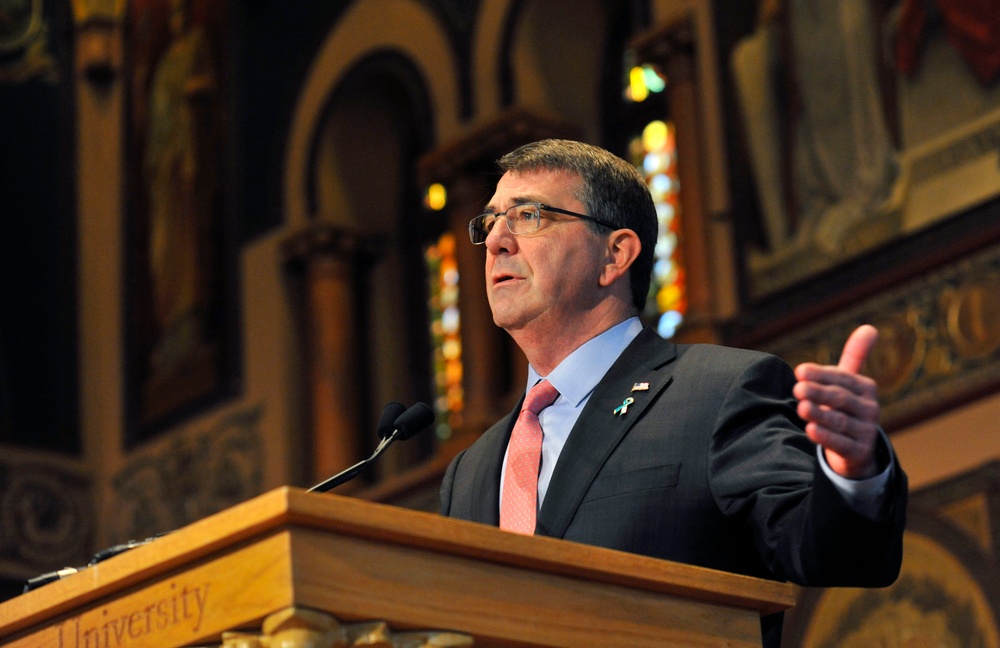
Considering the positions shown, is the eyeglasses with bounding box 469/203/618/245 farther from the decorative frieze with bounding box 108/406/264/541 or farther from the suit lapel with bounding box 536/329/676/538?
the decorative frieze with bounding box 108/406/264/541

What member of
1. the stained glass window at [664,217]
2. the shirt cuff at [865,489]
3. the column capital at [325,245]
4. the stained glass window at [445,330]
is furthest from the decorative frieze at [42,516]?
the shirt cuff at [865,489]

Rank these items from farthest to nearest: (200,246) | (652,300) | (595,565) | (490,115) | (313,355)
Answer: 1. (200,246)
2. (313,355)
3. (490,115)
4. (652,300)
5. (595,565)

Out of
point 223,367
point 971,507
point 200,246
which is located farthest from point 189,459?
point 971,507

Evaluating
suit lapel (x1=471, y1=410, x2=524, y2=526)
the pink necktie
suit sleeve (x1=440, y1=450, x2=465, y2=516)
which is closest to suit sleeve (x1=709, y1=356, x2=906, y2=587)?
the pink necktie

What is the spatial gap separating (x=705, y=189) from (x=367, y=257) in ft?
11.3

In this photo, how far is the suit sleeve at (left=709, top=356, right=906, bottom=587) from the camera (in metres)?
2.13

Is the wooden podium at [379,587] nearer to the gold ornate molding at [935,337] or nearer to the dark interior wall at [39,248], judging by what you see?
the gold ornate molding at [935,337]

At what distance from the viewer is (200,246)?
12062 mm

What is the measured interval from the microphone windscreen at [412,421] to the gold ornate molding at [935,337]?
14.6 ft

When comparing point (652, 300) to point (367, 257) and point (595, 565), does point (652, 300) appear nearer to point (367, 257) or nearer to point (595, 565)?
point (367, 257)

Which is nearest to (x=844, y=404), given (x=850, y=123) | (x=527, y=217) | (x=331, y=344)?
(x=527, y=217)

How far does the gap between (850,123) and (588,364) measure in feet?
16.9

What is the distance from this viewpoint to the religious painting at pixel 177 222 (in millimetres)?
11828

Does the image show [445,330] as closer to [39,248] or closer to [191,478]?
[191,478]
